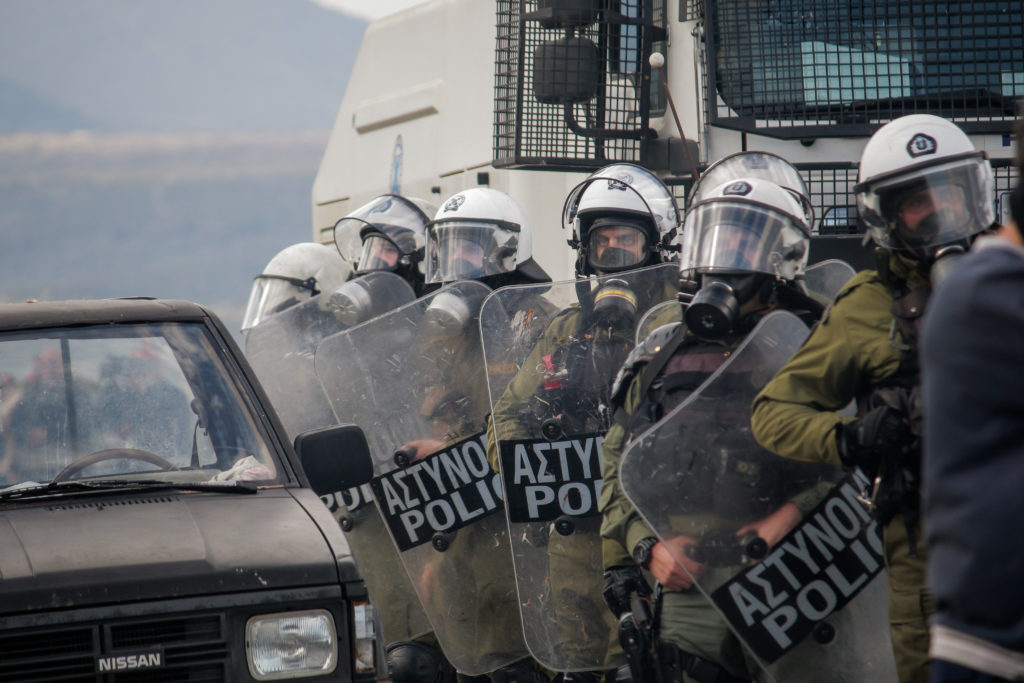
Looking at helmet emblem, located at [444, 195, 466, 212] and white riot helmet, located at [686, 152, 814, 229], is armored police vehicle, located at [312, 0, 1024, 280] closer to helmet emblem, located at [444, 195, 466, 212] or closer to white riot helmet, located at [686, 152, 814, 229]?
white riot helmet, located at [686, 152, 814, 229]

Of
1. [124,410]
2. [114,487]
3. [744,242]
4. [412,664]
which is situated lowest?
[412,664]

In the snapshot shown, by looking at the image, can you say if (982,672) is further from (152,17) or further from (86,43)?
(152,17)

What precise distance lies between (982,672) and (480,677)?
3.53m

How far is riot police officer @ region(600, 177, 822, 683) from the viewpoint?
368cm

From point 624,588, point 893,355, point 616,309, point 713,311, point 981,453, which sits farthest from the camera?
point 616,309

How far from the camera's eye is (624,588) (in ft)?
13.0

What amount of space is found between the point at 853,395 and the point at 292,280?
464 cm

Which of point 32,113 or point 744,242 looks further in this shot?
point 32,113

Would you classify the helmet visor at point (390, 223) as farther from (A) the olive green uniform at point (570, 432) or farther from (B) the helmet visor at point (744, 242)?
(B) the helmet visor at point (744, 242)

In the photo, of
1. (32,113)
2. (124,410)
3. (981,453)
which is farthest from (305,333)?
(32,113)

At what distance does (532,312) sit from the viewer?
15.5 feet

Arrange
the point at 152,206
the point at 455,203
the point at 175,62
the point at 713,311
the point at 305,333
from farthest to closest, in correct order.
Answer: the point at 175,62 < the point at 152,206 < the point at 305,333 < the point at 455,203 < the point at 713,311

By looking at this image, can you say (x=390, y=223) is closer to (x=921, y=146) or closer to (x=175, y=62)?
(x=921, y=146)

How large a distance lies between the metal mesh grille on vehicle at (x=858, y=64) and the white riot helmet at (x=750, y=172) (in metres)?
0.35
